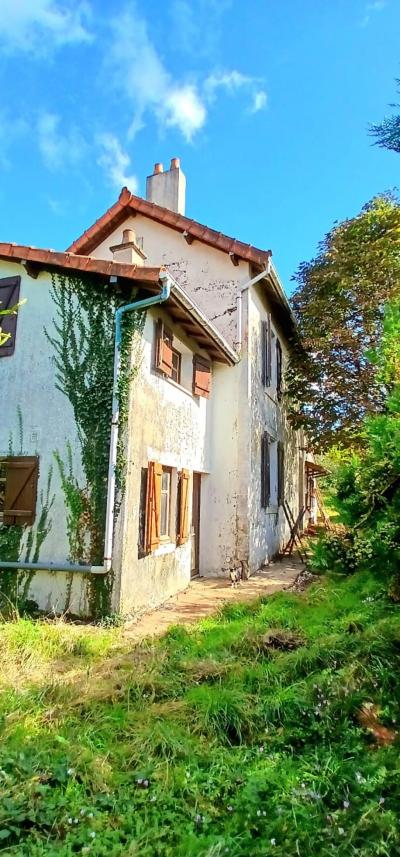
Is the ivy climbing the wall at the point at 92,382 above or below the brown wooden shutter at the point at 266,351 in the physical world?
below

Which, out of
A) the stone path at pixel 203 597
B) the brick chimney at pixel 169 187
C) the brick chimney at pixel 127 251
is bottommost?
the stone path at pixel 203 597

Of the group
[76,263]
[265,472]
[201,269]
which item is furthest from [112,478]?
[201,269]

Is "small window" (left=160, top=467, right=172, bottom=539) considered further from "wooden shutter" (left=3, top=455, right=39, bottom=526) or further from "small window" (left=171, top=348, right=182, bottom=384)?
"wooden shutter" (left=3, top=455, right=39, bottom=526)

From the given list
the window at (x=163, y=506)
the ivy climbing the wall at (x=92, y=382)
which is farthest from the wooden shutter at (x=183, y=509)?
the ivy climbing the wall at (x=92, y=382)

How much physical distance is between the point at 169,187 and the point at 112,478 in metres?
10.0

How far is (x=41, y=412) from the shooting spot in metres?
7.64

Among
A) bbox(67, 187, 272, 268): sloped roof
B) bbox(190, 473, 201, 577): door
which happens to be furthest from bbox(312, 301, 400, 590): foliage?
bbox(67, 187, 272, 268): sloped roof

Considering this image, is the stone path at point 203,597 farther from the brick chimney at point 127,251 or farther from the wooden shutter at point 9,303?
the brick chimney at point 127,251

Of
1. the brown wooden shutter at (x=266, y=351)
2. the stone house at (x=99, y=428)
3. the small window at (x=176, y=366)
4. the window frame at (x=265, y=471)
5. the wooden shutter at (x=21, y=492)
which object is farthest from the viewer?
the brown wooden shutter at (x=266, y=351)

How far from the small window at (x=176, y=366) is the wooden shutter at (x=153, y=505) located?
7.46 feet

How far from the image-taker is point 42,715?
13.1 ft

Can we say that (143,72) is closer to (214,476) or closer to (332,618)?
(214,476)

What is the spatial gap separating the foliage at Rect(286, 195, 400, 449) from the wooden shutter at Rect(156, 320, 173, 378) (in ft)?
20.7

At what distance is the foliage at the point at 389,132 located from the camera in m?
4.61
